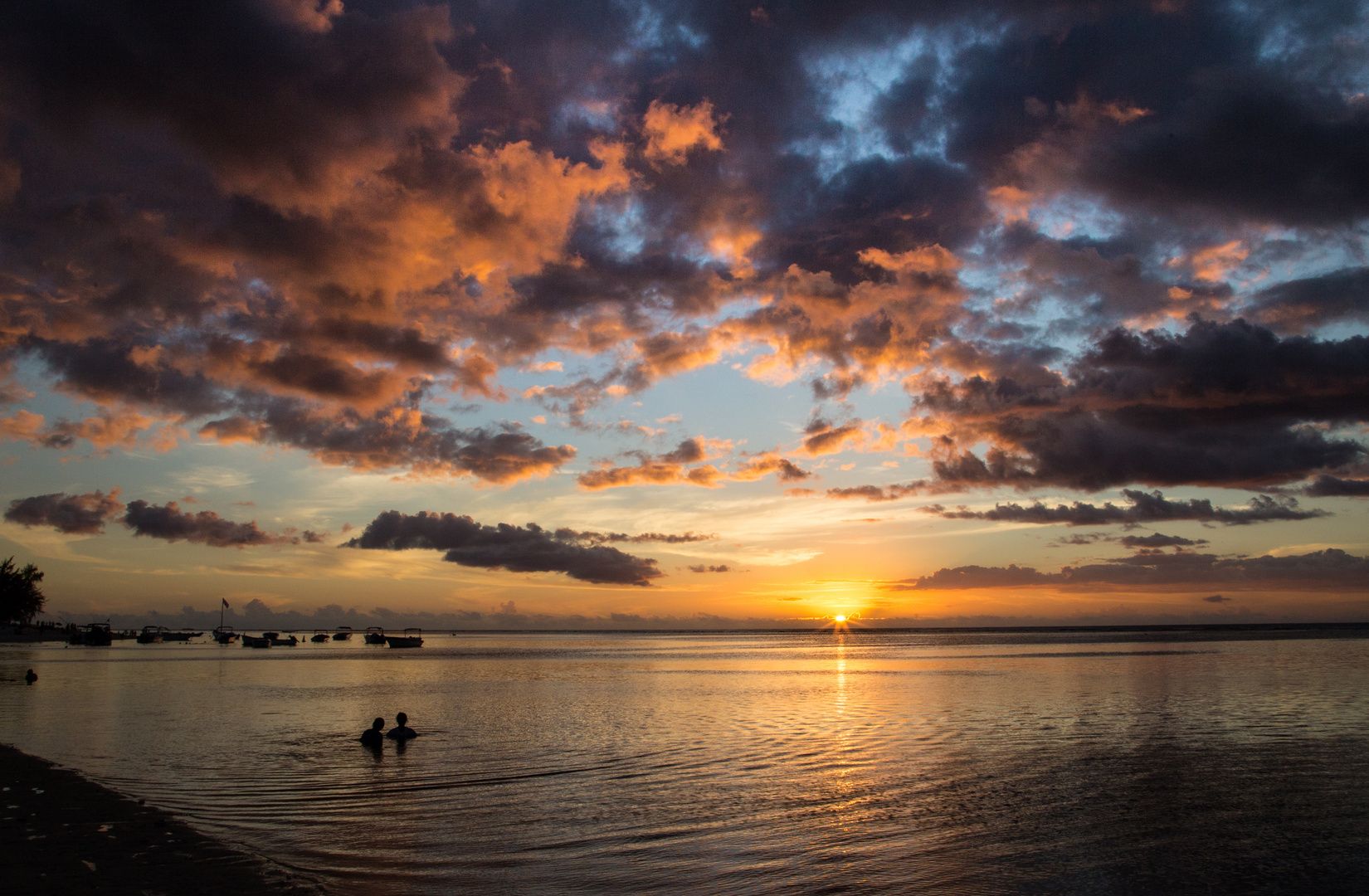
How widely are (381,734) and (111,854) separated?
50.0 feet

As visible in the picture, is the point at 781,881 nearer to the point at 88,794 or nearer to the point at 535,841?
the point at 535,841

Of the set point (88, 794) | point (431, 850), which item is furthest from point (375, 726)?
point (431, 850)

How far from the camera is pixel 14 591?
480 ft

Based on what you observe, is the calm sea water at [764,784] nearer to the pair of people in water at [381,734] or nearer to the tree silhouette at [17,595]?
the pair of people in water at [381,734]

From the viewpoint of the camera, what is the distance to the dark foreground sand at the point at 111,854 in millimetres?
13297

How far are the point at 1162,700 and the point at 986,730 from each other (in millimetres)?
16762

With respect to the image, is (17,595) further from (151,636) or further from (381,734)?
(381,734)

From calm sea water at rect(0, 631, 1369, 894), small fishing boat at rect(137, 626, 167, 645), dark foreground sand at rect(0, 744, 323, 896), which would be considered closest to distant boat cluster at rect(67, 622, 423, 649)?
small fishing boat at rect(137, 626, 167, 645)

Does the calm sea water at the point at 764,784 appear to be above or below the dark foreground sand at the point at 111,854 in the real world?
below

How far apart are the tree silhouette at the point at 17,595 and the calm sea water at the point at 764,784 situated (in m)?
123

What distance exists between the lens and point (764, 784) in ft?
75.3

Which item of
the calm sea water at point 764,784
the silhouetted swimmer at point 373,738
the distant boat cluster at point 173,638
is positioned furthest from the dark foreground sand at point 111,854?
the distant boat cluster at point 173,638

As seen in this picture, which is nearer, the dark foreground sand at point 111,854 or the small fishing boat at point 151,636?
the dark foreground sand at point 111,854

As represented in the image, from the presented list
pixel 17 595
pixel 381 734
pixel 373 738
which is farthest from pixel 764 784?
pixel 17 595
